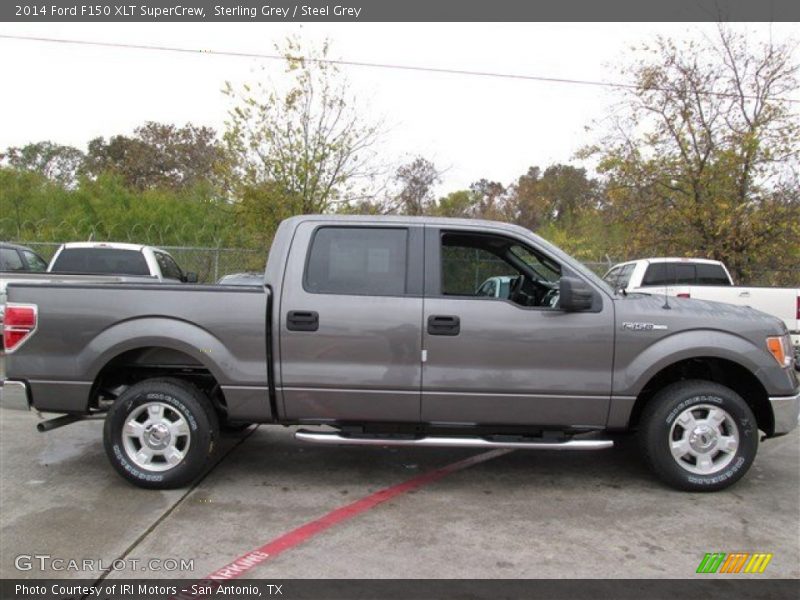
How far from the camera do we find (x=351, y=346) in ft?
14.1

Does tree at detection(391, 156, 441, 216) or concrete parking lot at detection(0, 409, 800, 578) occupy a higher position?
tree at detection(391, 156, 441, 216)

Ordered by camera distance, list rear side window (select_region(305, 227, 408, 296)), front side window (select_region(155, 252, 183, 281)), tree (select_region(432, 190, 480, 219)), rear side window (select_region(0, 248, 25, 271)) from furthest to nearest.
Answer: tree (select_region(432, 190, 480, 219)) → rear side window (select_region(0, 248, 25, 271)) → front side window (select_region(155, 252, 183, 281)) → rear side window (select_region(305, 227, 408, 296))

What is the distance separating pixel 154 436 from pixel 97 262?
686cm

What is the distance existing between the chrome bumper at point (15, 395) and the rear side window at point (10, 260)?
26.1ft

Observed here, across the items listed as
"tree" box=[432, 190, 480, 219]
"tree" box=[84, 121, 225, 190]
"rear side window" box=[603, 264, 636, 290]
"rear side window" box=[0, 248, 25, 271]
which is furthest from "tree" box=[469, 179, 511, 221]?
"rear side window" box=[0, 248, 25, 271]

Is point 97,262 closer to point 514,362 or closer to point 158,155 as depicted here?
point 514,362

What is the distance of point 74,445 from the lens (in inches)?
220

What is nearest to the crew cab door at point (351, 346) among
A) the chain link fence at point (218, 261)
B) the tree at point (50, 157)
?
the chain link fence at point (218, 261)

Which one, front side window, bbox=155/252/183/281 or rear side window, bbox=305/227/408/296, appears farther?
front side window, bbox=155/252/183/281

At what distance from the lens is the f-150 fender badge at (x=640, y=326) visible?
4.33 m

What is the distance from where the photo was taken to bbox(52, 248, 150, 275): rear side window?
10.2 m

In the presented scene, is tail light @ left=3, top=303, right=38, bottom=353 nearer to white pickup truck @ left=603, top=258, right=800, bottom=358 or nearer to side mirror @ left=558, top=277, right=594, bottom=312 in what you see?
side mirror @ left=558, top=277, right=594, bottom=312

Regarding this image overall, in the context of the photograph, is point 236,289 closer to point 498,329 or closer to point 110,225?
point 498,329

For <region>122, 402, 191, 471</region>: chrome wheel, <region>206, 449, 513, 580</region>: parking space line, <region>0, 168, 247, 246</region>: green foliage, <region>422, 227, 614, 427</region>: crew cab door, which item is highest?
<region>0, 168, 247, 246</region>: green foliage
